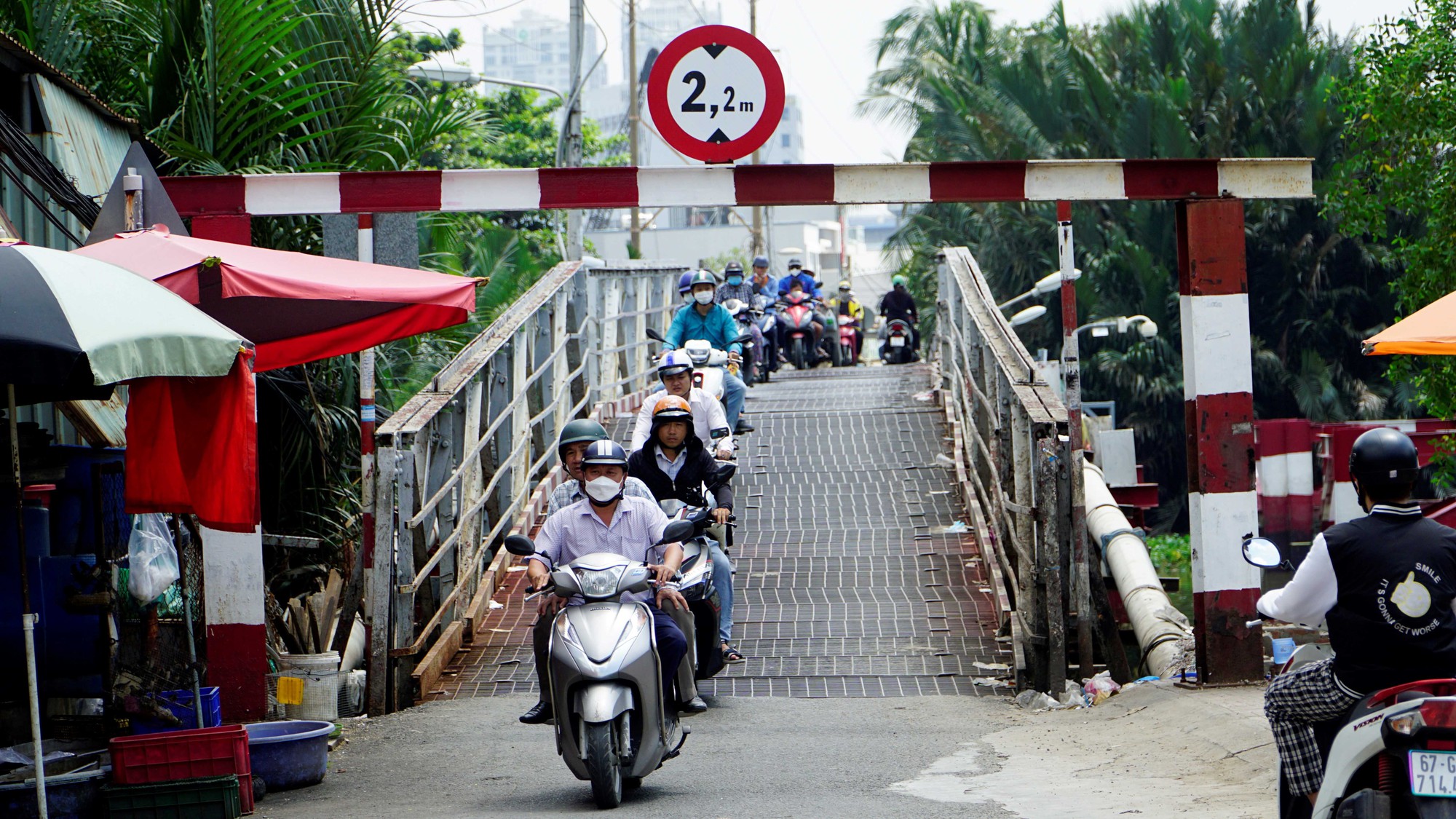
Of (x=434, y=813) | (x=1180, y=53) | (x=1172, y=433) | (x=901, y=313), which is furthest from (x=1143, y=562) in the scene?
(x=1180, y=53)

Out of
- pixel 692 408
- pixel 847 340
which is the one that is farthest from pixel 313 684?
pixel 847 340

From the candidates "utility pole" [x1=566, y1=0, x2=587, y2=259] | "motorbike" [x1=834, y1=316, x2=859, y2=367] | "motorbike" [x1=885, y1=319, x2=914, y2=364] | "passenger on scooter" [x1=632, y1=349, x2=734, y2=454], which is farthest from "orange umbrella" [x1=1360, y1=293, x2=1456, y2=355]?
"motorbike" [x1=834, y1=316, x2=859, y2=367]

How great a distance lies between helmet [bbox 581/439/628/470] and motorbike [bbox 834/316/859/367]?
19871 mm

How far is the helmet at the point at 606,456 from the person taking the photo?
6.61 meters

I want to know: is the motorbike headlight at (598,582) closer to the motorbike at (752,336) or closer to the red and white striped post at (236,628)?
the red and white striped post at (236,628)

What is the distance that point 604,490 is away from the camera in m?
6.59

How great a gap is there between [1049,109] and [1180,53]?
2.54 meters

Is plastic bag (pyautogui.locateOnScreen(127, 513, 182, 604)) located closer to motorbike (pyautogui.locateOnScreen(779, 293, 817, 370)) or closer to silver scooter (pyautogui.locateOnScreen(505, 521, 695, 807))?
silver scooter (pyautogui.locateOnScreen(505, 521, 695, 807))

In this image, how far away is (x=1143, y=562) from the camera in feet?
36.1

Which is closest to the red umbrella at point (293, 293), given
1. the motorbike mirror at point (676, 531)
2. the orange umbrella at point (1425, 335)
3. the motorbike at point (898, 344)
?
the motorbike mirror at point (676, 531)

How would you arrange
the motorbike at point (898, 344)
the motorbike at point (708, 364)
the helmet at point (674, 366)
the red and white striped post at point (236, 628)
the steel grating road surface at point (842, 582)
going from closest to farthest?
the red and white striped post at point (236, 628), the steel grating road surface at point (842, 582), the helmet at point (674, 366), the motorbike at point (708, 364), the motorbike at point (898, 344)

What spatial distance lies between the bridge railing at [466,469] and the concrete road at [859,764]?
56 cm

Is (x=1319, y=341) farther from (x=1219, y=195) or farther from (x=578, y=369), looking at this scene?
(x=1219, y=195)

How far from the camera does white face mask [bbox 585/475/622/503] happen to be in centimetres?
659
